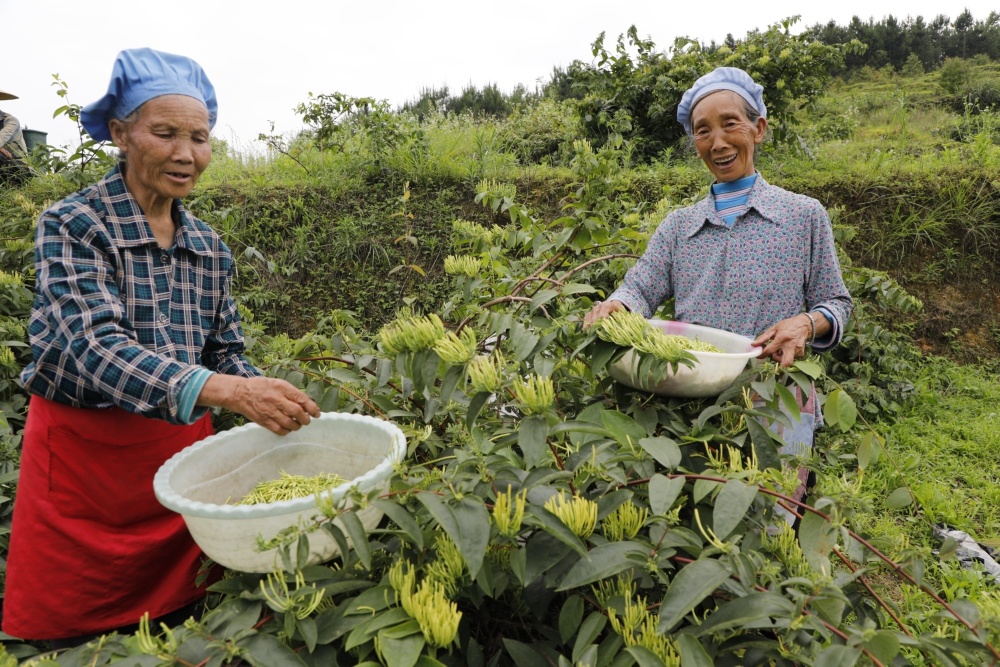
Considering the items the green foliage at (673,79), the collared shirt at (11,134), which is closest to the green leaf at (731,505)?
the green foliage at (673,79)

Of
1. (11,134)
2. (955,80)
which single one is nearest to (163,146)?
(11,134)

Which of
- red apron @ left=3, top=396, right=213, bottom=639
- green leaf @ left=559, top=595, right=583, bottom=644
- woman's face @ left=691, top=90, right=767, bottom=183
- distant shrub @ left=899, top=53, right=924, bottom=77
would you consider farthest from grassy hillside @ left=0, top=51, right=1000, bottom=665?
distant shrub @ left=899, top=53, right=924, bottom=77

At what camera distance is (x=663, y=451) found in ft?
2.88

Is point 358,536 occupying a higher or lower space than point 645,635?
higher

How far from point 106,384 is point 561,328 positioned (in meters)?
0.83

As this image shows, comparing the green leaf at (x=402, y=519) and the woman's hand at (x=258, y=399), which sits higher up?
the woman's hand at (x=258, y=399)

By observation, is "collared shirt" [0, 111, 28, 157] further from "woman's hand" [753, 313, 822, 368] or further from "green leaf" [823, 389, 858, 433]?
"green leaf" [823, 389, 858, 433]

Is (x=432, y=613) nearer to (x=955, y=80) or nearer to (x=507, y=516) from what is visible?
(x=507, y=516)

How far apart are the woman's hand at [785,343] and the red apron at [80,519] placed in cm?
125

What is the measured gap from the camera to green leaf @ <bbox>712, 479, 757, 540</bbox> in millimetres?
749

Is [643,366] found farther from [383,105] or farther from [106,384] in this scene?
[383,105]

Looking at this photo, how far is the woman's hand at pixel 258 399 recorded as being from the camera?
1.12 metres

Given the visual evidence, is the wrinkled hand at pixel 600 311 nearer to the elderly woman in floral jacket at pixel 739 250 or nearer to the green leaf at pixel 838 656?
the elderly woman in floral jacket at pixel 739 250

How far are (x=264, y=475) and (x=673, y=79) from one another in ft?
15.7
